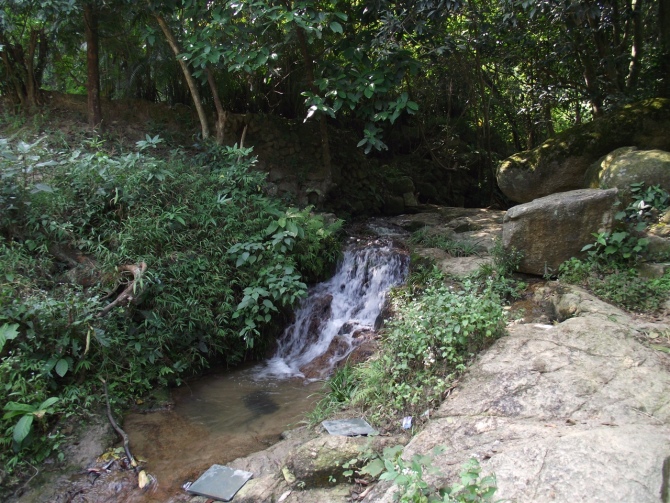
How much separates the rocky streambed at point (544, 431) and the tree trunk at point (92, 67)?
249 inches

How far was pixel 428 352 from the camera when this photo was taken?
13.5ft

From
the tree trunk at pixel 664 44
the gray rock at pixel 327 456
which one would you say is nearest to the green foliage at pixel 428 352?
the gray rock at pixel 327 456

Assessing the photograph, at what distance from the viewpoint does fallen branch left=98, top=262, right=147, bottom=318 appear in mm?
5039

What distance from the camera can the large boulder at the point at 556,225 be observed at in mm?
5434

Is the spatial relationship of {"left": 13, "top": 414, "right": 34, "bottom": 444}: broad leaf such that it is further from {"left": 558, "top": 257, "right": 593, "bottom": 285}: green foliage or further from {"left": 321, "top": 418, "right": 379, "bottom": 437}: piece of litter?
{"left": 558, "top": 257, "right": 593, "bottom": 285}: green foliage

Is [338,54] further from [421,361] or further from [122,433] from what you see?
[122,433]

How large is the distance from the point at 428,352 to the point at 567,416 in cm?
121

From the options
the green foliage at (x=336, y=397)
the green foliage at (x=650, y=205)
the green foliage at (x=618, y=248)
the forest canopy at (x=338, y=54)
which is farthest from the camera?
the forest canopy at (x=338, y=54)

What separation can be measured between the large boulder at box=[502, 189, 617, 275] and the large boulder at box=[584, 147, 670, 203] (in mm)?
481

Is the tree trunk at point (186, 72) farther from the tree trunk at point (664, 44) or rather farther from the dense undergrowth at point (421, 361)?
the tree trunk at point (664, 44)

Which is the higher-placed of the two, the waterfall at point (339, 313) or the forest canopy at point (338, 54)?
the forest canopy at point (338, 54)

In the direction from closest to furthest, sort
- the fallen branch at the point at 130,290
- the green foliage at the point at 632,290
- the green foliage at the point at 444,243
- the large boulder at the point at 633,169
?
1. the green foliage at the point at 632,290
2. the fallen branch at the point at 130,290
3. the large boulder at the point at 633,169
4. the green foliage at the point at 444,243

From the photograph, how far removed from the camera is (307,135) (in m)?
9.70

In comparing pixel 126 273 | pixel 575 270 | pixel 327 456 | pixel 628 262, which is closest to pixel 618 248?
pixel 628 262
